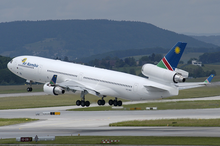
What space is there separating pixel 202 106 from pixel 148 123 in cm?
3660

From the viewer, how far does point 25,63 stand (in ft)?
269

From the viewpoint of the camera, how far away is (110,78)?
2881 inches

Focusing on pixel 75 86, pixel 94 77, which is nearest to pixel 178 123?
pixel 94 77

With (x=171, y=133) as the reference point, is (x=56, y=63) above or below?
above

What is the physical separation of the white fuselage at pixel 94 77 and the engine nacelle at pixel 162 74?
4.15ft

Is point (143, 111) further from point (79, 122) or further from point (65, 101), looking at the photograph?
point (65, 101)

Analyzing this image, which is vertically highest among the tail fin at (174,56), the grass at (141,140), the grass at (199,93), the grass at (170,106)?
the grass at (199,93)

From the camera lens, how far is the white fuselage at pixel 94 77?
69.8 m

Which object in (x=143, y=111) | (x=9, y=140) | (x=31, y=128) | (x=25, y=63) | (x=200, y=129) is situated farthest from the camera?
(x=143, y=111)

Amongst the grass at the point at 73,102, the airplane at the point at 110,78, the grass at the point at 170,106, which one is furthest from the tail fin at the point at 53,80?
the grass at the point at 170,106

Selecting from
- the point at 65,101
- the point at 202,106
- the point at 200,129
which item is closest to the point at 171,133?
the point at 200,129

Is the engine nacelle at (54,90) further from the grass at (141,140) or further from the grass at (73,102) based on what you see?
the grass at (73,102)

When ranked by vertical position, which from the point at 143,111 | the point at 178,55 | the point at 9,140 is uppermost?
the point at 178,55

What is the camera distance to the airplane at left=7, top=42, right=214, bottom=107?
65.1 metres
